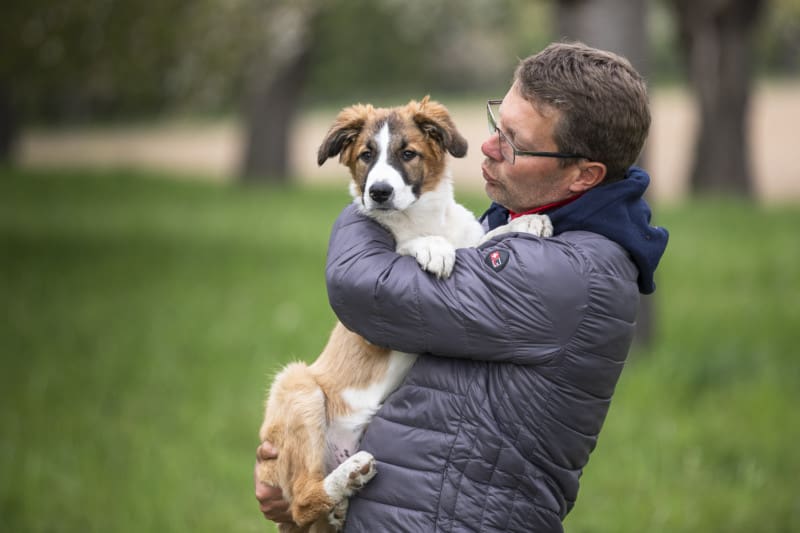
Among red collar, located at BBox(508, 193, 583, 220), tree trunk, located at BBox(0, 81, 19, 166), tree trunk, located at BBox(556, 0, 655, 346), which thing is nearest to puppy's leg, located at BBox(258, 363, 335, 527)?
red collar, located at BBox(508, 193, 583, 220)

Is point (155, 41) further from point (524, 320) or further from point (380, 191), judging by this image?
point (524, 320)

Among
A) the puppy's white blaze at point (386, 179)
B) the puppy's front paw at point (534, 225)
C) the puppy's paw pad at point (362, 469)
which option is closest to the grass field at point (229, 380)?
the puppy's white blaze at point (386, 179)

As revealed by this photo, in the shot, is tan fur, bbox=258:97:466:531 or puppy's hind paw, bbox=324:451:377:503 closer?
puppy's hind paw, bbox=324:451:377:503

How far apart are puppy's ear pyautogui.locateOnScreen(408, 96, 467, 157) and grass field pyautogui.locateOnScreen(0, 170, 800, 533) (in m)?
3.06

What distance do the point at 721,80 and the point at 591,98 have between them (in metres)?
17.1

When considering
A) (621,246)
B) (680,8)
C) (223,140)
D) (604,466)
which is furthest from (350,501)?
(223,140)

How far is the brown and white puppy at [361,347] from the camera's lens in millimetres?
3166

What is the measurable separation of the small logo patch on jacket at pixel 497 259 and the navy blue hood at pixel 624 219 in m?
0.26

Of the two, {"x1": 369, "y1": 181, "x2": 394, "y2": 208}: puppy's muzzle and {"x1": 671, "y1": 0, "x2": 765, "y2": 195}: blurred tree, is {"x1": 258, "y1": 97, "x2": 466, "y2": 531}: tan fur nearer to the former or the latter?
{"x1": 369, "y1": 181, "x2": 394, "y2": 208}: puppy's muzzle

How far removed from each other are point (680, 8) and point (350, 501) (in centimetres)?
1660

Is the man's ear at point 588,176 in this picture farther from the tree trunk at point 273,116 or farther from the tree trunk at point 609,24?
the tree trunk at point 273,116

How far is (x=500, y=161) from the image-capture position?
3.02 m

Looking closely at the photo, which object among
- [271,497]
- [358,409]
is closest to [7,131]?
[271,497]

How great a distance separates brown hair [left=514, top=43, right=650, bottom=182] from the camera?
280 cm
